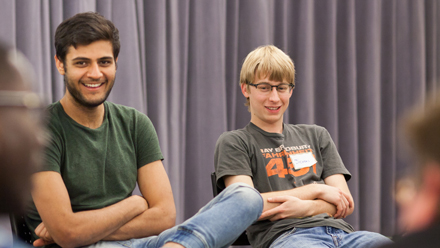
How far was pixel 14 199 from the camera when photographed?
1.81 ft

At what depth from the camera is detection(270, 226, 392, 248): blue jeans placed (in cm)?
157

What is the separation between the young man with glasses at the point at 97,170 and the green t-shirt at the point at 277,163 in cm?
31

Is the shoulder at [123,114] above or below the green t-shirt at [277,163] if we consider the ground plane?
above

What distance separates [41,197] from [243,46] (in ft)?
6.05

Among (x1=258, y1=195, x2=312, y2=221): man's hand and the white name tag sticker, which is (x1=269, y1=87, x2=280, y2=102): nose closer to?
the white name tag sticker

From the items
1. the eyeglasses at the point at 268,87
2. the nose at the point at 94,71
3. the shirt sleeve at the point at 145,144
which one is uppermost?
the nose at the point at 94,71

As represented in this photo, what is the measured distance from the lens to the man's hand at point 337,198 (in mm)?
A: 1767

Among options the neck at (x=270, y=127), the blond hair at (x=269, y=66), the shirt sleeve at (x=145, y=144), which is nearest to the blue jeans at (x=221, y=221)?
the shirt sleeve at (x=145, y=144)

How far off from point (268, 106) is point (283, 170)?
1.05ft

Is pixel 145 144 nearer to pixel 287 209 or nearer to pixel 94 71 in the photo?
pixel 94 71

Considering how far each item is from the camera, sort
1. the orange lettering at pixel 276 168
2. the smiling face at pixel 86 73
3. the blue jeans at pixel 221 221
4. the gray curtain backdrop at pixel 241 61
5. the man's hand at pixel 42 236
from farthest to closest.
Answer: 1. the gray curtain backdrop at pixel 241 61
2. the orange lettering at pixel 276 168
3. the smiling face at pixel 86 73
4. the man's hand at pixel 42 236
5. the blue jeans at pixel 221 221

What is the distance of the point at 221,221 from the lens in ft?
4.29

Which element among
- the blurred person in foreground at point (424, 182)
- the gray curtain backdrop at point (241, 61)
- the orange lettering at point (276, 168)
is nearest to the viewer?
the blurred person in foreground at point (424, 182)

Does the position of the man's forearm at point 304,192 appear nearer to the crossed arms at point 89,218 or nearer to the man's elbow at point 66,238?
the crossed arms at point 89,218
